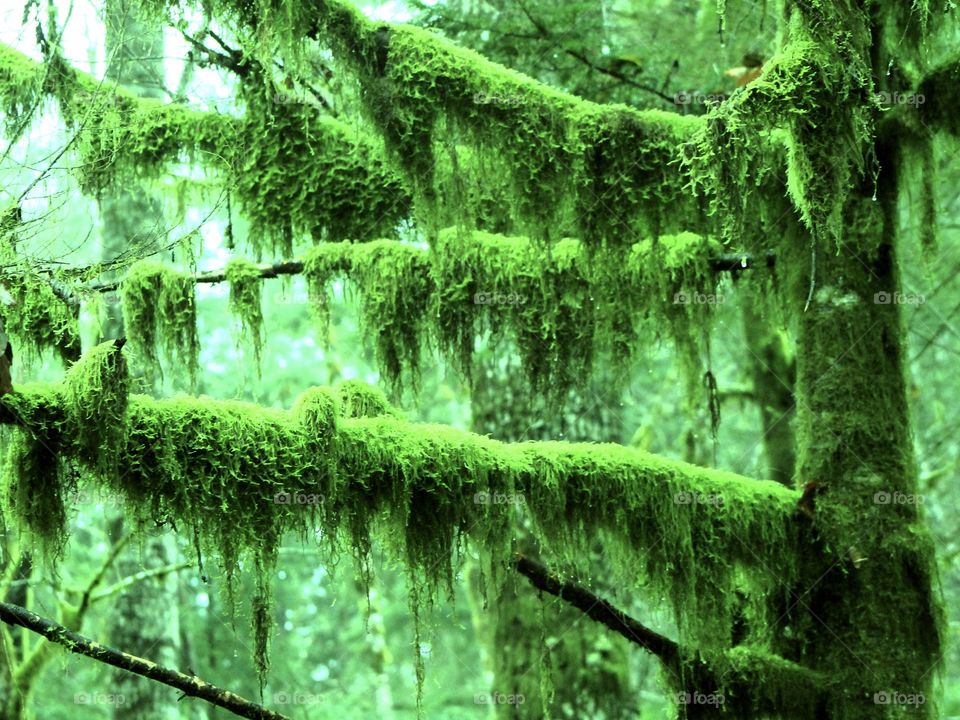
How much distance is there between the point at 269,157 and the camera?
6.81 meters

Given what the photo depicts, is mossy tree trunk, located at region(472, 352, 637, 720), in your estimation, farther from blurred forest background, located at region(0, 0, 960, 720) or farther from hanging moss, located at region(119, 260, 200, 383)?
hanging moss, located at region(119, 260, 200, 383)

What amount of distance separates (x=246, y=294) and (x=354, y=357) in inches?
457

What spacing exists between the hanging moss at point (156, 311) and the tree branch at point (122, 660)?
1.45m

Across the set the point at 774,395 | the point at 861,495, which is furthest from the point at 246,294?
the point at 774,395

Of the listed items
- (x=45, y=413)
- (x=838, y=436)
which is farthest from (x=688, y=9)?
(x=45, y=413)

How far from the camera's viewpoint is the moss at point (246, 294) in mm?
6328

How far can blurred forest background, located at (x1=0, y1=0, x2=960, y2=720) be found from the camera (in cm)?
554

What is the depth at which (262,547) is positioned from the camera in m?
4.68

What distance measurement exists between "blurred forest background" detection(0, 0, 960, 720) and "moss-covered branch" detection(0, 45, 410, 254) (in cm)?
17

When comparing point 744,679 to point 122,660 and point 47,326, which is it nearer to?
point 122,660

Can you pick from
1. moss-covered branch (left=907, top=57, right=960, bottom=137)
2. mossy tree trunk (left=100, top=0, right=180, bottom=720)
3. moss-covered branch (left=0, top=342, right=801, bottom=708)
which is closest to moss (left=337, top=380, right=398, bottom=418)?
moss-covered branch (left=0, top=342, right=801, bottom=708)

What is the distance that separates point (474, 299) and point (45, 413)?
2864mm

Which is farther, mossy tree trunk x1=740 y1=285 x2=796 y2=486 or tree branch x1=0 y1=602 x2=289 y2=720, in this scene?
mossy tree trunk x1=740 y1=285 x2=796 y2=486

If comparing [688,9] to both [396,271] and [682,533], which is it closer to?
[396,271]
